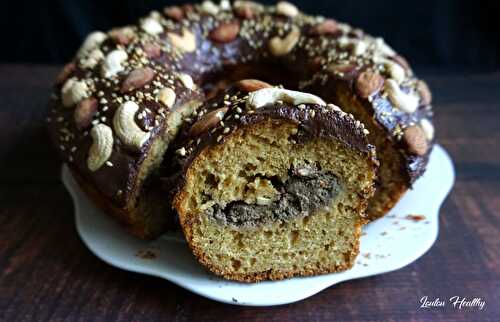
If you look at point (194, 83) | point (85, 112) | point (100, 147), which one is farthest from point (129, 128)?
point (194, 83)

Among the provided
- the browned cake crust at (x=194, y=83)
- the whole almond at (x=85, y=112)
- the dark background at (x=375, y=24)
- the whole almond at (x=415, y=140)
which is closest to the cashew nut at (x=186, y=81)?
the browned cake crust at (x=194, y=83)

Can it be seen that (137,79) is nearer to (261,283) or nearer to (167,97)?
(167,97)

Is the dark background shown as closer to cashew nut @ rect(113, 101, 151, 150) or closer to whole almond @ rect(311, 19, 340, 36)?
whole almond @ rect(311, 19, 340, 36)

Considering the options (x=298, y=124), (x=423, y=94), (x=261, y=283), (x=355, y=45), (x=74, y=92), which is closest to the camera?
(x=298, y=124)

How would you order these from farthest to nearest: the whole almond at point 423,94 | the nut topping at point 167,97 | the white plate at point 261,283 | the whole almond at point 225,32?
the whole almond at point 225,32
the whole almond at point 423,94
the nut topping at point 167,97
the white plate at point 261,283

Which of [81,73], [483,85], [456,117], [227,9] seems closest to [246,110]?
[81,73]

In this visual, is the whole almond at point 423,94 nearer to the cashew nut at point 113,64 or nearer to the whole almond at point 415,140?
the whole almond at point 415,140

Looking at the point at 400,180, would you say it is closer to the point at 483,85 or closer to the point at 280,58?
the point at 280,58
